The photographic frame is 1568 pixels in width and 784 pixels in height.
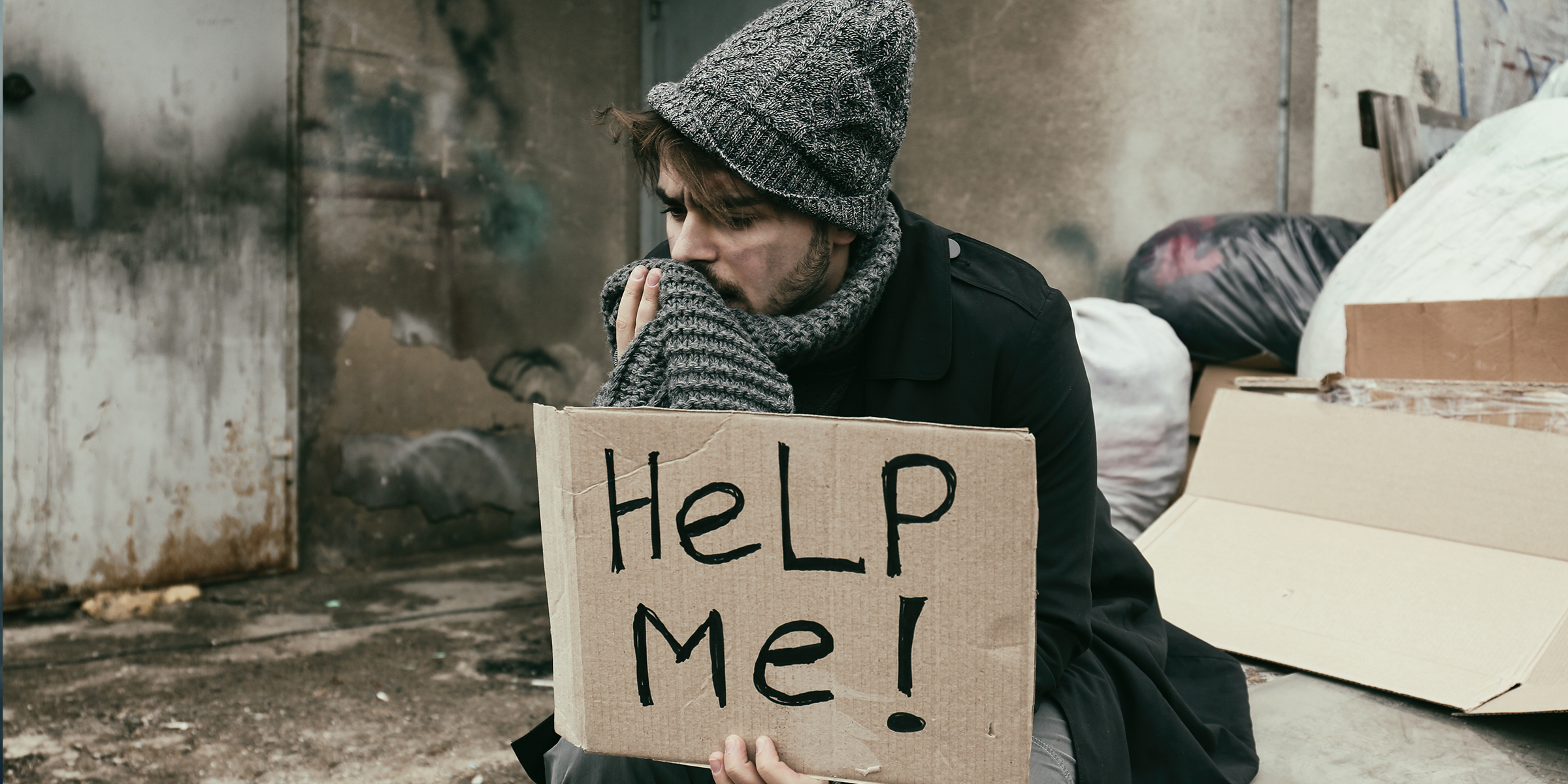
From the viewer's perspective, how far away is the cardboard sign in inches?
35.9

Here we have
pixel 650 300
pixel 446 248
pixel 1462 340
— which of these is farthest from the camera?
pixel 446 248

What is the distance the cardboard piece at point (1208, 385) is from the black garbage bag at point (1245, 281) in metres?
0.03

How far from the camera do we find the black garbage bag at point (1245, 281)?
9.30 feet

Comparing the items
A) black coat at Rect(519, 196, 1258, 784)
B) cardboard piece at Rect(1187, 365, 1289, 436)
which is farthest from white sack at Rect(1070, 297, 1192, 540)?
black coat at Rect(519, 196, 1258, 784)

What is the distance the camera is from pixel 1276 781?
1.39 m

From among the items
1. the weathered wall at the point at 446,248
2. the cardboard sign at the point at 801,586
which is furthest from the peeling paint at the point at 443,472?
the cardboard sign at the point at 801,586

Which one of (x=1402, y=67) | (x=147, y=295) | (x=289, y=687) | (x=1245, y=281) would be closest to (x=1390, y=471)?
(x=1245, y=281)

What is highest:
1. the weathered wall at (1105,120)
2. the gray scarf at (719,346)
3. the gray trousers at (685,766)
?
the weathered wall at (1105,120)

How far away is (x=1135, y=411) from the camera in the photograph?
8.82 feet

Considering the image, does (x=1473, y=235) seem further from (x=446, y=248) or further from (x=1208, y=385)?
(x=446, y=248)

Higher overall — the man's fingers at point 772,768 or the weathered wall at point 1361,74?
the weathered wall at point 1361,74

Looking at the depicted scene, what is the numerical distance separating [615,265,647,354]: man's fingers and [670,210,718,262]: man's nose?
0.05 meters

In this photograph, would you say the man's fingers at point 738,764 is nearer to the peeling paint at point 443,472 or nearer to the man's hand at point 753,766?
the man's hand at point 753,766

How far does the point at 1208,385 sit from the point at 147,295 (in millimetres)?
3185
